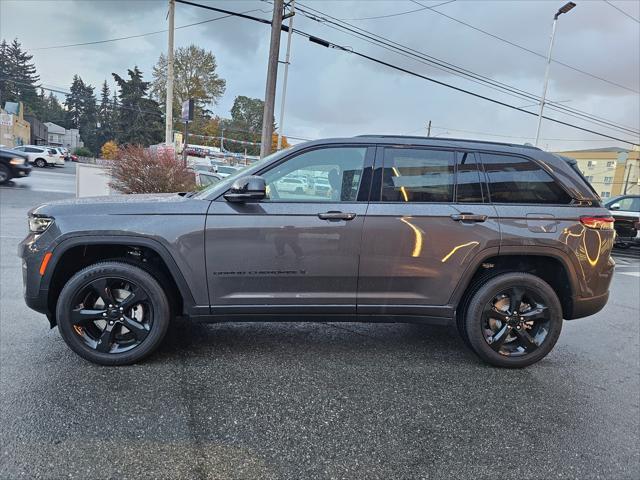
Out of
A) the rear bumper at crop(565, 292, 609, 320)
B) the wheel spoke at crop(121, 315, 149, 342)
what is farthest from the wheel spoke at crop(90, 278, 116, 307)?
the rear bumper at crop(565, 292, 609, 320)

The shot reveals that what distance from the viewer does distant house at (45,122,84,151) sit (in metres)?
74.8

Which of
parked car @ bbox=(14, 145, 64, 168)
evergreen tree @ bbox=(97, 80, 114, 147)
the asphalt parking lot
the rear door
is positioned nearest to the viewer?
the asphalt parking lot

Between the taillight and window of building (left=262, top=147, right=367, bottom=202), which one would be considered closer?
window of building (left=262, top=147, right=367, bottom=202)

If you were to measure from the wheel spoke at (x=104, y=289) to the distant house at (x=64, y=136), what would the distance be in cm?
8578

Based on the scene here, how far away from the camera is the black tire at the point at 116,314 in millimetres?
3074

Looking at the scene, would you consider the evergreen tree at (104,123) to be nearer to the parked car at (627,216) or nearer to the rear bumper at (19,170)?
the rear bumper at (19,170)

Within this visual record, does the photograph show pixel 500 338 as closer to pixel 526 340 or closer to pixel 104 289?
pixel 526 340

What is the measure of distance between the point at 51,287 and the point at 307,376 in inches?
84.0

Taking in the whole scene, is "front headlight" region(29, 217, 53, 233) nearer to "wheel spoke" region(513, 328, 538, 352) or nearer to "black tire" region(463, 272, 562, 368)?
"black tire" region(463, 272, 562, 368)

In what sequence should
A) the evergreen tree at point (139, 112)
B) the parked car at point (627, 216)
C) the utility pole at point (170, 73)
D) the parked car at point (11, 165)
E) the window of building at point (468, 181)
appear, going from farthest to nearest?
the evergreen tree at point (139, 112)
the utility pole at point (170, 73)
the parked car at point (11, 165)
the parked car at point (627, 216)
the window of building at point (468, 181)

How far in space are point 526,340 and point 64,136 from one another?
94890mm

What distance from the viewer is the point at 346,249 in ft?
10.4

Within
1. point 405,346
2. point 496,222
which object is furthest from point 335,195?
point 405,346

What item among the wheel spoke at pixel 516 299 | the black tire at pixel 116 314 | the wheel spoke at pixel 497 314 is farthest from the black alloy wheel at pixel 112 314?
the wheel spoke at pixel 516 299
